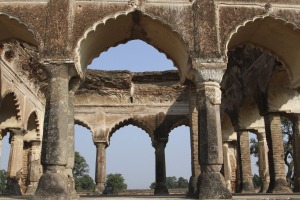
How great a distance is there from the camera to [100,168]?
51.5 feet

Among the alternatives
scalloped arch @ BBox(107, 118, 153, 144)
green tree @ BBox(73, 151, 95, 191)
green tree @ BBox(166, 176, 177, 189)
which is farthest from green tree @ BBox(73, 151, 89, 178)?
scalloped arch @ BBox(107, 118, 153, 144)

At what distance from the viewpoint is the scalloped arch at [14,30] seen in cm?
758

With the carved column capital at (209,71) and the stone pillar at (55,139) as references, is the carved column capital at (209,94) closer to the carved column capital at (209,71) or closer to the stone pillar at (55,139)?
the carved column capital at (209,71)

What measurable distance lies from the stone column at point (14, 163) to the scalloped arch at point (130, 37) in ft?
18.7

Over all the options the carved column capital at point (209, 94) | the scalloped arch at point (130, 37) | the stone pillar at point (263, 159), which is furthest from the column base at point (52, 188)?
the stone pillar at point (263, 159)

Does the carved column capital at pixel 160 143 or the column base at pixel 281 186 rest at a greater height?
the carved column capital at pixel 160 143

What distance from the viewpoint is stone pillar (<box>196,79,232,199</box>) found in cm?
674

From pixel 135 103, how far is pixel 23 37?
878 cm

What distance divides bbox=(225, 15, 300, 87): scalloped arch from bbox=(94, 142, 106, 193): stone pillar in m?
8.88

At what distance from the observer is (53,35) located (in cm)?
747

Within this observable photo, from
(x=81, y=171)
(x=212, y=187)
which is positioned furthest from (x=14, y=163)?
(x=81, y=171)

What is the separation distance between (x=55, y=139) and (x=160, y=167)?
367 inches

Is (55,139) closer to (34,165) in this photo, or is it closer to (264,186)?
(34,165)

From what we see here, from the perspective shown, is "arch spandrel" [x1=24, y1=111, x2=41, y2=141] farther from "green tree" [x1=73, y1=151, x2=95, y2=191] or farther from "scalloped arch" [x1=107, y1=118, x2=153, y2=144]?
"green tree" [x1=73, y1=151, x2=95, y2=191]
